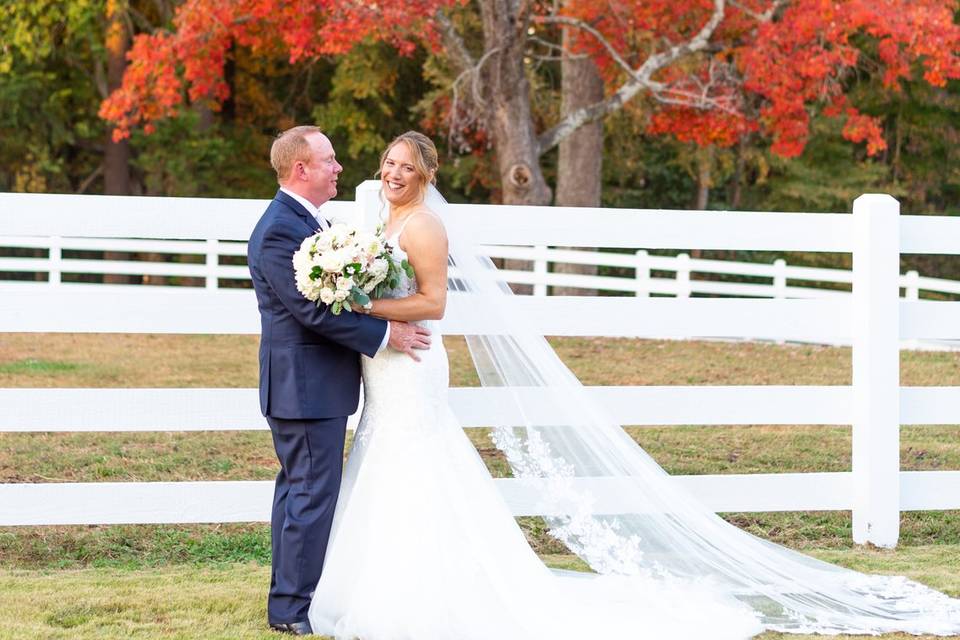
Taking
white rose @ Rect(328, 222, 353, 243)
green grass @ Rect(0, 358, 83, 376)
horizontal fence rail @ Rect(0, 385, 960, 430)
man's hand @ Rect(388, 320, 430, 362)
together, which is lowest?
horizontal fence rail @ Rect(0, 385, 960, 430)

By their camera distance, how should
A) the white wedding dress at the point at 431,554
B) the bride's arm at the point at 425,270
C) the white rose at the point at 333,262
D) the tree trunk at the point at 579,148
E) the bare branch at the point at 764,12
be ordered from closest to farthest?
→ the white rose at the point at 333,262
the white wedding dress at the point at 431,554
the bride's arm at the point at 425,270
the bare branch at the point at 764,12
the tree trunk at the point at 579,148

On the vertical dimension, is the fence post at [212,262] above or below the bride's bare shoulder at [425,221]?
above

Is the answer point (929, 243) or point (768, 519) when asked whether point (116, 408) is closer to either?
point (768, 519)

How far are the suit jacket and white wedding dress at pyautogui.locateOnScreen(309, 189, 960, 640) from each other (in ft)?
0.70

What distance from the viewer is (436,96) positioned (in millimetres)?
22375

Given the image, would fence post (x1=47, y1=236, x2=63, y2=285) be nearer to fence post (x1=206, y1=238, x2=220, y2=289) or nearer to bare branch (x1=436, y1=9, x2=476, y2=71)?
fence post (x1=206, y1=238, x2=220, y2=289)

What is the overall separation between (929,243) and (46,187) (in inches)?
847

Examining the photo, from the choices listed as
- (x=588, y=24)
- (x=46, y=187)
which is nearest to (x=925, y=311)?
(x=588, y=24)

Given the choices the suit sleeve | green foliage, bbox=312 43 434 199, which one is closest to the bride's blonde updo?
the suit sleeve

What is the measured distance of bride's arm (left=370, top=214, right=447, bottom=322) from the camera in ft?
16.2

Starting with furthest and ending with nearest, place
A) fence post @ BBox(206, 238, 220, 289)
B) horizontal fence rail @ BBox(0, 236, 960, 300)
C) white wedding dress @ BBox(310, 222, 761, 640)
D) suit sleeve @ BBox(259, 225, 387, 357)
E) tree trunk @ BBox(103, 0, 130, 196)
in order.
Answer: tree trunk @ BBox(103, 0, 130, 196) < fence post @ BBox(206, 238, 220, 289) < horizontal fence rail @ BBox(0, 236, 960, 300) < white wedding dress @ BBox(310, 222, 761, 640) < suit sleeve @ BBox(259, 225, 387, 357)

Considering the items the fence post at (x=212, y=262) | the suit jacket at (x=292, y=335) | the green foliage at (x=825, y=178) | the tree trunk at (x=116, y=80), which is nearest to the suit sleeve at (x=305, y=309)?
the suit jacket at (x=292, y=335)

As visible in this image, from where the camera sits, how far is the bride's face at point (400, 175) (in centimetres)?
496

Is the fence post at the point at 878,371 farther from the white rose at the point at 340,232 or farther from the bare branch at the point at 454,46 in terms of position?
the bare branch at the point at 454,46
